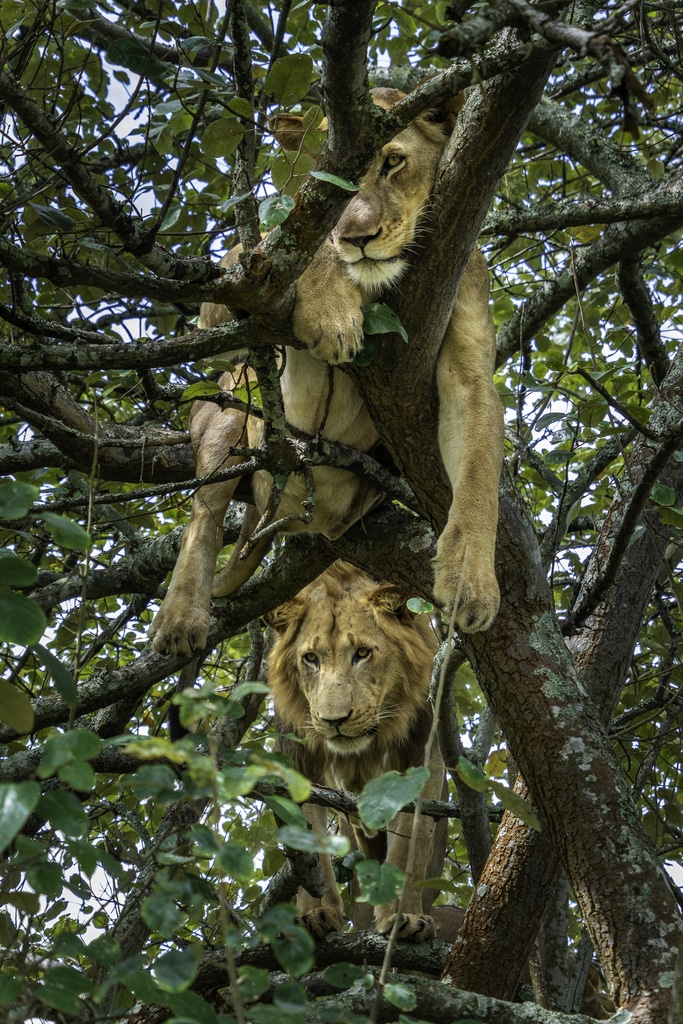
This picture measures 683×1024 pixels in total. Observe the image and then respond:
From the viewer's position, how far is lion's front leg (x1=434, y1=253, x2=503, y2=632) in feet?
10.0

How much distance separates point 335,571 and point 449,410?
1.79 meters

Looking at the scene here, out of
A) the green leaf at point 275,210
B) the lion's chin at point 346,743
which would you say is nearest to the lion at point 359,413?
the green leaf at point 275,210

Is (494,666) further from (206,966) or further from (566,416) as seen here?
(206,966)

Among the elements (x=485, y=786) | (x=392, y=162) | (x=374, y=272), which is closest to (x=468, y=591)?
(x=374, y=272)

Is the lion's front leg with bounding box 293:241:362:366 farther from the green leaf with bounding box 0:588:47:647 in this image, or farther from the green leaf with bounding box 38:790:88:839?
the green leaf with bounding box 38:790:88:839

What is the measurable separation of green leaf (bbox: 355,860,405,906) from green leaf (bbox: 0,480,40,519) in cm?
89

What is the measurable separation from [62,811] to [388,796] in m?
0.55

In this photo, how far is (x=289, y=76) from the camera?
275 centimetres

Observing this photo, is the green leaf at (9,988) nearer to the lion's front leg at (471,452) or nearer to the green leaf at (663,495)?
the lion's front leg at (471,452)

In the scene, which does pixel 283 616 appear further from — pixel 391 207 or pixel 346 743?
pixel 391 207

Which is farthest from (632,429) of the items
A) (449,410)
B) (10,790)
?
(10,790)

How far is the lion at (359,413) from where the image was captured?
3.04m

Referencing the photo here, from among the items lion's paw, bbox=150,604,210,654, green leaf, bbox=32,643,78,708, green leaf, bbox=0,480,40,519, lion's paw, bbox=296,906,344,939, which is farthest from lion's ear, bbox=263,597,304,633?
green leaf, bbox=0,480,40,519

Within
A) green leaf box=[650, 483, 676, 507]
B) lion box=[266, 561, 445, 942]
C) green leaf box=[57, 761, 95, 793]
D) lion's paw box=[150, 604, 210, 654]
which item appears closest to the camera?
green leaf box=[57, 761, 95, 793]
